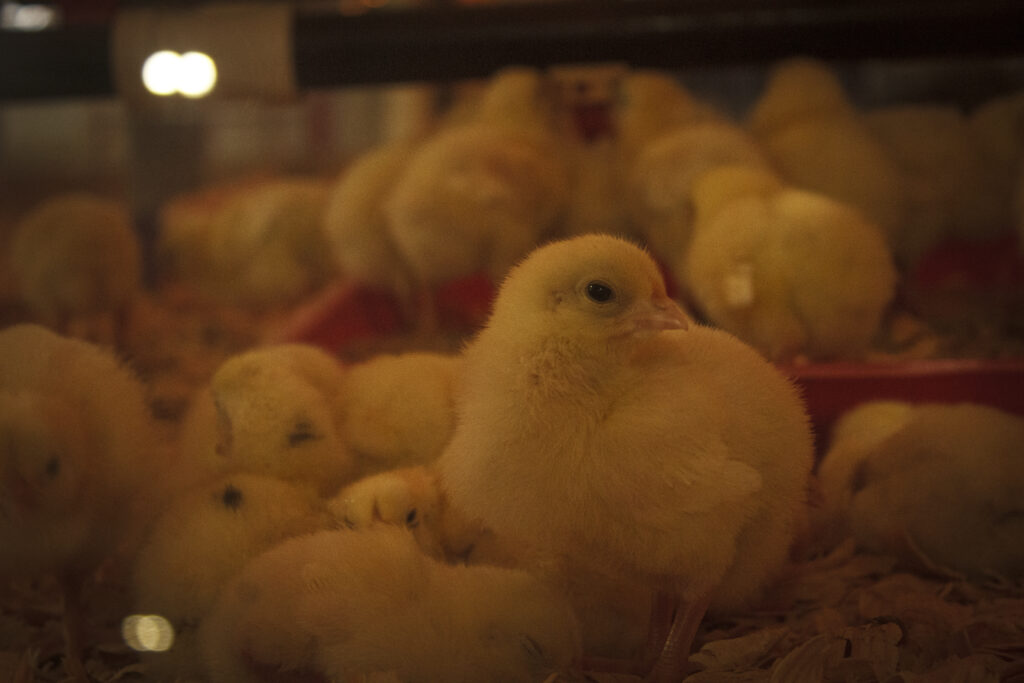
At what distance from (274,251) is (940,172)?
241cm

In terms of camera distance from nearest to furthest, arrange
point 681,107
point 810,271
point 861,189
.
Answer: point 810,271
point 861,189
point 681,107

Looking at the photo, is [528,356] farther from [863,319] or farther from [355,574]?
[863,319]

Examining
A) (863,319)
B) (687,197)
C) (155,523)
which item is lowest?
(155,523)

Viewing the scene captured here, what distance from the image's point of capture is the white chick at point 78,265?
2.81 metres

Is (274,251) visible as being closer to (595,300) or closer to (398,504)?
(398,504)

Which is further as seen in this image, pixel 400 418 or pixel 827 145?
pixel 827 145

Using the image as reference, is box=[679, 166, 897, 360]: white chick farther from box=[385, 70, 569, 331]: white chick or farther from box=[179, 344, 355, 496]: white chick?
box=[179, 344, 355, 496]: white chick

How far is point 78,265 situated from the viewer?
2859 millimetres

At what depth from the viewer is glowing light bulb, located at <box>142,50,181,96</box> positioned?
232 cm

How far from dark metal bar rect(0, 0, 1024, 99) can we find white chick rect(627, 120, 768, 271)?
0.24 metres

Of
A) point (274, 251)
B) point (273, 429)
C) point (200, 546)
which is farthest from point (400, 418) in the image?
point (274, 251)

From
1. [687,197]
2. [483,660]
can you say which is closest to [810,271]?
[687,197]

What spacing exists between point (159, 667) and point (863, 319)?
5.15 feet

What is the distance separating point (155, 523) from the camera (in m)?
1.50
